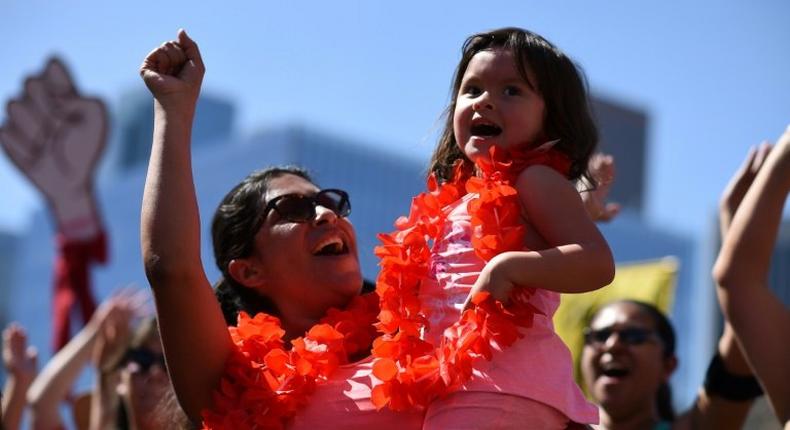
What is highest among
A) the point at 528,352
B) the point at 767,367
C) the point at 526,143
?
the point at 526,143

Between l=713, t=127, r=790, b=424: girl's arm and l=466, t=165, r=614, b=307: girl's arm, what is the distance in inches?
27.7

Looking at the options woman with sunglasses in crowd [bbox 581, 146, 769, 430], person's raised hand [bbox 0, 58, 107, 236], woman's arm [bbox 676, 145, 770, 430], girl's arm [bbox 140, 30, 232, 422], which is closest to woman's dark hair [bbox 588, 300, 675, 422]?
woman with sunglasses in crowd [bbox 581, 146, 769, 430]

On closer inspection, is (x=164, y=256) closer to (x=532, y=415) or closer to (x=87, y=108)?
(x=532, y=415)

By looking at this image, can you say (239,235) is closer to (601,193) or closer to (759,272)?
(601,193)

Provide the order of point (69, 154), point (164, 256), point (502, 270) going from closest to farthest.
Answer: point (502, 270) → point (164, 256) → point (69, 154)

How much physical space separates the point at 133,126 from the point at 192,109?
93627mm

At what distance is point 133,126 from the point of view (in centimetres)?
9381

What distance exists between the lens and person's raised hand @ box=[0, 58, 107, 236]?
723cm

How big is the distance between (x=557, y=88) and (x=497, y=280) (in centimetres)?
57

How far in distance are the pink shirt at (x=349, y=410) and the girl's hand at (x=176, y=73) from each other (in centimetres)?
74

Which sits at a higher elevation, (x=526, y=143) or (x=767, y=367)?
(x=526, y=143)

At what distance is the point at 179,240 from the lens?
2596mm

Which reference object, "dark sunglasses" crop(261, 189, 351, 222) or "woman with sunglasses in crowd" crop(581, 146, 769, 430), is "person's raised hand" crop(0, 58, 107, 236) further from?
"dark sunglasses" crop(261, 189, 351, 222)

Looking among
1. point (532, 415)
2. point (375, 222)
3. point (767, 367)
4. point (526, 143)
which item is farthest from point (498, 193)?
point (375, 222)
